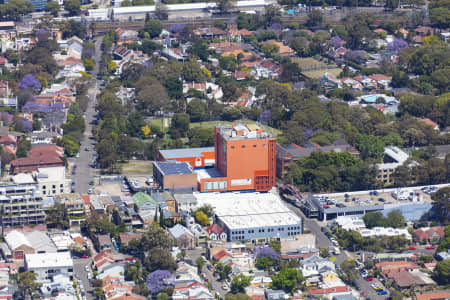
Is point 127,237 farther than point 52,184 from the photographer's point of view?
No

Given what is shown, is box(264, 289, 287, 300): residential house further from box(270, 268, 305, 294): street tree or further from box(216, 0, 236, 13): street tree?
box(216, 0, 236, 13): street tree

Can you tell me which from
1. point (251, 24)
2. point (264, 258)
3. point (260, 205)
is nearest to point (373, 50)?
point (251, 24)

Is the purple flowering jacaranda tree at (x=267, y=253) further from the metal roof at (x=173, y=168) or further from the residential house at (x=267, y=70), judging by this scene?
the residential house at (x=267, y=70)

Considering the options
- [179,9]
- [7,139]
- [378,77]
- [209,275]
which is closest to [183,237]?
[209,275]

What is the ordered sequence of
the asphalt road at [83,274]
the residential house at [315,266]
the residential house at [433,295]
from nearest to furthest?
the residential house at [433,295]
the asphalt road at [83,274]
the residential house at [315,266]

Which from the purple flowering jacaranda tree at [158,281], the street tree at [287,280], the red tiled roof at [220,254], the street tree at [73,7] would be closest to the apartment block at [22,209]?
the red tiled roof at [220,254]

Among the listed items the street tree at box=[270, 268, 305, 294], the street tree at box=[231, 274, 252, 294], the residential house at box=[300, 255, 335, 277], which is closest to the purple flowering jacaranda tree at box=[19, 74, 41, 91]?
the residential house at box=[300, 255, 335, 277]

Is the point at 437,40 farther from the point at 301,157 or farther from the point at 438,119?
the point at 301,157

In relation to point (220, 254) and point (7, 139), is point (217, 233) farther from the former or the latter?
point (7, 139)
